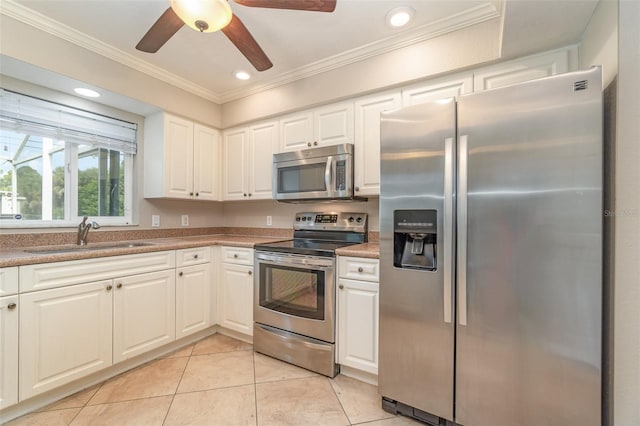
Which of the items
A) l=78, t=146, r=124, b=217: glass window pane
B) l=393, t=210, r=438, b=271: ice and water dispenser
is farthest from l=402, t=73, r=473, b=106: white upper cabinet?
l=78, t=146, r=124, b=217: glass window pane

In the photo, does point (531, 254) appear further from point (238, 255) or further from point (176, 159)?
point (176, 159)

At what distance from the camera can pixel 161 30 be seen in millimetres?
1500

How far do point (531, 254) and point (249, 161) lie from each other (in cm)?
248

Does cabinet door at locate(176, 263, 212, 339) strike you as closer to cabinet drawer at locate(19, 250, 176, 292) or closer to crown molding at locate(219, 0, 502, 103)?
cabinet drawer at locate(19, 250, 176, 292)

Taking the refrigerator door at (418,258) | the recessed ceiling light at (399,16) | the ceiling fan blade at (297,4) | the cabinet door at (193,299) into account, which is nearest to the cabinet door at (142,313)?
the cabinet door at (193,299)

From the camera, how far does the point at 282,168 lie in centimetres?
258

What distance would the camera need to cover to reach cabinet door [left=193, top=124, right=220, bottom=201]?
9.35ft

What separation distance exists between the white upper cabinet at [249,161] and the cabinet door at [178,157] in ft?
1.28

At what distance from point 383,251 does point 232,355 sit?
1.59 metres

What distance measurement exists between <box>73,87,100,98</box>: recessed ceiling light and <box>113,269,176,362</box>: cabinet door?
1.51 metres

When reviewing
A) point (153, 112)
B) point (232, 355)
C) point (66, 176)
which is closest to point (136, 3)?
point (153, 112)

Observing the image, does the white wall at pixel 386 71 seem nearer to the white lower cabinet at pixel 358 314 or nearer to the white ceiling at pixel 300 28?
the white ceiling at pixel 300 28

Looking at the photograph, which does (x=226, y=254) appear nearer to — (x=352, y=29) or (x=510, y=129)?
(x=352, y=29)

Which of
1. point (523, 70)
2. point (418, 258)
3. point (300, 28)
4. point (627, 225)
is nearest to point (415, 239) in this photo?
point (418, 258)
